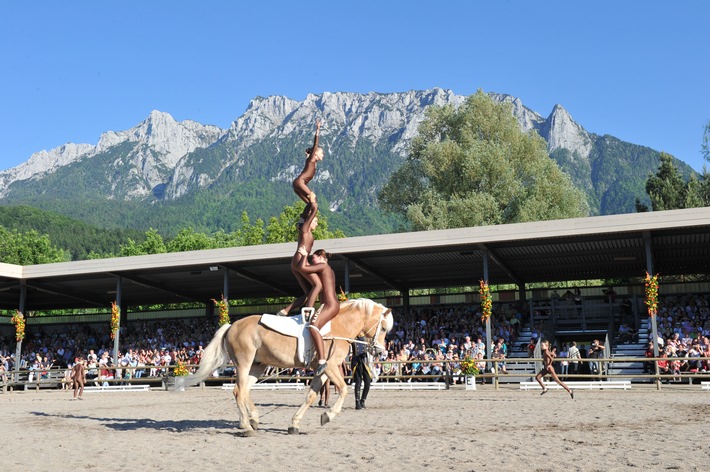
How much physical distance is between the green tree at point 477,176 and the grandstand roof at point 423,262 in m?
9.05

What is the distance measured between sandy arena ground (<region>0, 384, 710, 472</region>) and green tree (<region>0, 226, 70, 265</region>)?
6880 cm

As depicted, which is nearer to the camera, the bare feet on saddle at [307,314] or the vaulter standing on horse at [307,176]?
the bare feet on saddle at [307,314]

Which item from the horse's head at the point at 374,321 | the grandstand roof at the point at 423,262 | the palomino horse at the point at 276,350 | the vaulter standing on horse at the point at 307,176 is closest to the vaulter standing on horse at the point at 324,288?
the palomino horse at the point at 276,350

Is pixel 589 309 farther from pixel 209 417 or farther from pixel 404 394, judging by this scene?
pixel 209 417

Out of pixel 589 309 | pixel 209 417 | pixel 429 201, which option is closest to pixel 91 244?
pixel 429 201

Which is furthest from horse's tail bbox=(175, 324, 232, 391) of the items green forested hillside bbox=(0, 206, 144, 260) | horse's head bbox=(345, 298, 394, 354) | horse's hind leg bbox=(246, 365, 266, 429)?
green forested hillside bbox=(0, 206, 144, 260)

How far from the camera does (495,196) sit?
166 ft

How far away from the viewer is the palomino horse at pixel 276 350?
12.5m

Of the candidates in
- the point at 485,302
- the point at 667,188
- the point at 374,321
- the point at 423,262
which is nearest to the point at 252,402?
the point at 374,321

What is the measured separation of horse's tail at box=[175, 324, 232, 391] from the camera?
1303 centimetres

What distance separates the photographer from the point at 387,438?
11508 millimetres

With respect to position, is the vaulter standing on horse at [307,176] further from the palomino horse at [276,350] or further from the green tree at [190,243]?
the green tree at [190,243]

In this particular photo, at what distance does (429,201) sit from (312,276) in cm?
3708

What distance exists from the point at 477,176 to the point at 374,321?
37.9 meters
